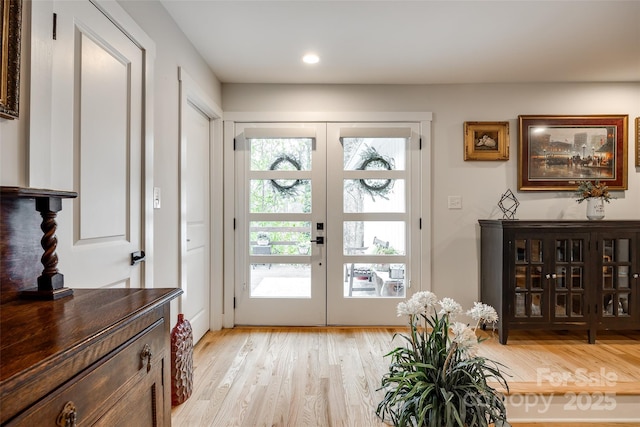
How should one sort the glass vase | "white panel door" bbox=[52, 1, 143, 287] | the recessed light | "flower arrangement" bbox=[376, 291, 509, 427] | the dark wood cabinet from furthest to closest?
the glass vase → the dark wood cabinet → the recessed light → "flower arrangement" bbox=[376, 291, 509, 427] → "white panel door" bbox=[52, 1, 143, 287]

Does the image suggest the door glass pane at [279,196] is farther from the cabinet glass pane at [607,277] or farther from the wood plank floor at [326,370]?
the cabinet glass pane at [607,277]

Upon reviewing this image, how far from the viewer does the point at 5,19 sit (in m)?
0.96

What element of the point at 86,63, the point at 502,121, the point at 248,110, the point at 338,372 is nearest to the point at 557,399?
the point at 338,372

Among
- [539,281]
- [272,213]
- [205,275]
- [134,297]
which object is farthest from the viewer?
[272,213]

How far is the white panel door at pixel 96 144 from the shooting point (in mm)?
1263

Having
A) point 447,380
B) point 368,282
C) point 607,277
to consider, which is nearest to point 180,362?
point 447,380

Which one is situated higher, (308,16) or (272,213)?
(308,16)

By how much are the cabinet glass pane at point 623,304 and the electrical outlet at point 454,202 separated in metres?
1.46

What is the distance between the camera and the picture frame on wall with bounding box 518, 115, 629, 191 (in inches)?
126

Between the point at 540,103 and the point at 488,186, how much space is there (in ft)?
3.06

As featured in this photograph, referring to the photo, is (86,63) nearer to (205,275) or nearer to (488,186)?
(205,275)

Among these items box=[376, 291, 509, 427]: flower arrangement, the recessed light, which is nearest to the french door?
the recessed light

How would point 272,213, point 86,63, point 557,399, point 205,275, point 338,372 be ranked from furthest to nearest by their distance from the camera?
point 272,213, point 205,275, point 338,372, point 557,399, point 86,63

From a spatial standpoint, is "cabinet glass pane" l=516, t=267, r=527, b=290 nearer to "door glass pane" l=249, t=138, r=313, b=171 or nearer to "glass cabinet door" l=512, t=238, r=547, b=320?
"glass cabinet door" l=512, t=238, r=547, b=320
